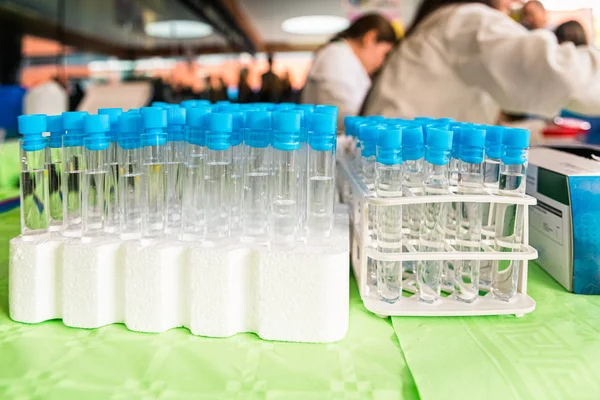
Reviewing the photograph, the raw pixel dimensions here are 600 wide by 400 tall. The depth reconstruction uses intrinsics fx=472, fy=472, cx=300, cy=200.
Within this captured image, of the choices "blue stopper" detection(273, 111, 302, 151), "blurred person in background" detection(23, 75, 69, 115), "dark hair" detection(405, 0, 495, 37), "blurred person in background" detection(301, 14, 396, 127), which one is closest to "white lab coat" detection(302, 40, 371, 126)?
"blurred person in background" detection(301, 14, 396, 127)

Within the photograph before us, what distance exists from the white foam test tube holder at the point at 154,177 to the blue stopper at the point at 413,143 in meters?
0.45

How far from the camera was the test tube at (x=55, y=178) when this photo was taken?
0.93m

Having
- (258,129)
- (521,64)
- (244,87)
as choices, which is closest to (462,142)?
(258,129)

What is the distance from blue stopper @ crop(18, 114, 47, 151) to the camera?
2.87 ft

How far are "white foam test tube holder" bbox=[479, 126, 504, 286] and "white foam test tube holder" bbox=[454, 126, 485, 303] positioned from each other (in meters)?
0.02

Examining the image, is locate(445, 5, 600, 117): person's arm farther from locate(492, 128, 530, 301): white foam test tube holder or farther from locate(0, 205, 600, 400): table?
locate(0, 205, 600, 400): table

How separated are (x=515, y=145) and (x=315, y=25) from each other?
437 centimetres

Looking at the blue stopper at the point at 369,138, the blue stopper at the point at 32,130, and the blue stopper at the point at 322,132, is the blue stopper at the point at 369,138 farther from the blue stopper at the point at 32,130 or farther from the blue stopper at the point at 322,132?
the blue stopper at the point at 32,130

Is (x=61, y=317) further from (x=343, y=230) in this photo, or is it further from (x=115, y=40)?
(x=115, y=40)

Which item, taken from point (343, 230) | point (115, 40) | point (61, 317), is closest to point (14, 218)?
point (61, 317)

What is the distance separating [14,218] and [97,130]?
93 cm

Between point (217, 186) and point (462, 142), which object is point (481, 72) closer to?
point (462, 142)

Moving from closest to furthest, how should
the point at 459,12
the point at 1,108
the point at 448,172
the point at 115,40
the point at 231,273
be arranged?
1. the point at 231,273
2. the point at 448,172
3. the point at 459,12
4. the point at 1,108
5. the point at 115,40

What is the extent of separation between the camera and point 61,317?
34.9 inches
